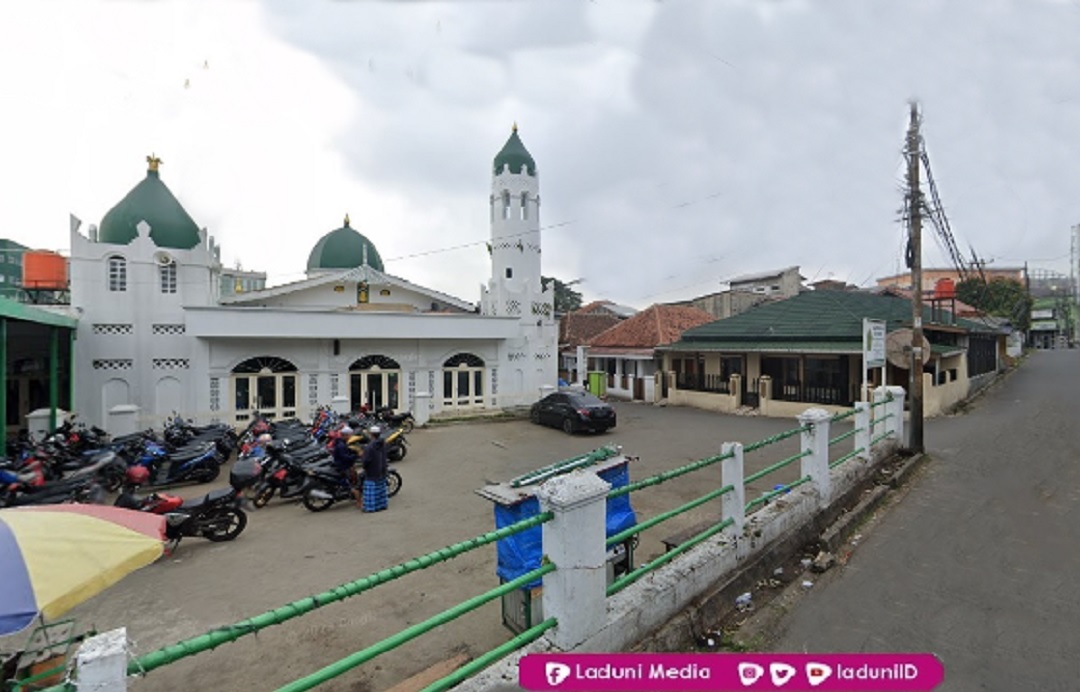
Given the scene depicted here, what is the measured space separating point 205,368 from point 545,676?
1558cm

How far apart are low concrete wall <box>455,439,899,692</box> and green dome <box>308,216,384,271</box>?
1897cm

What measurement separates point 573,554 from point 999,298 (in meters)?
52.2

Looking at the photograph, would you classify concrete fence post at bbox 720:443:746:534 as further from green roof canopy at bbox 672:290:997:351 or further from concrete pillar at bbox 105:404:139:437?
concrete pillar at bbox 105:404:139:437

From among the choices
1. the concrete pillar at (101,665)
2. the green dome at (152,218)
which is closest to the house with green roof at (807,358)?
the concrete pillar at (101,665)

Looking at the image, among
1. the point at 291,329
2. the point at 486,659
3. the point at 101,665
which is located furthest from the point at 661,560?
the point at 291,329

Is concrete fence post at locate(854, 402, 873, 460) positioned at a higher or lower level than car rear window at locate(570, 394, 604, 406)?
higher

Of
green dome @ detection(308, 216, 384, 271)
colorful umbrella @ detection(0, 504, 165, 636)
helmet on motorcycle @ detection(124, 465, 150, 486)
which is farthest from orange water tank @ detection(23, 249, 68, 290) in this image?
colorful umbrella @ detection(0, 504, 165, 636)

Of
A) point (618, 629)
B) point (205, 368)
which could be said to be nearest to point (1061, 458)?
point (618, 629)

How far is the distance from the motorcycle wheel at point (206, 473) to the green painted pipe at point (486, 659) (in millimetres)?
9300

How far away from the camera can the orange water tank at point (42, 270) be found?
49.3ft

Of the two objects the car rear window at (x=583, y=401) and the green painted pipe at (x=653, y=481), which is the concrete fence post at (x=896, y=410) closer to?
the green painted pipe at (x=653, y=481)

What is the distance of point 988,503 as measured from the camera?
7004 mm

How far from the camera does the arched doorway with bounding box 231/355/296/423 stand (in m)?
15.2

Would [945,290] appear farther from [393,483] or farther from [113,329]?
[113,329]
